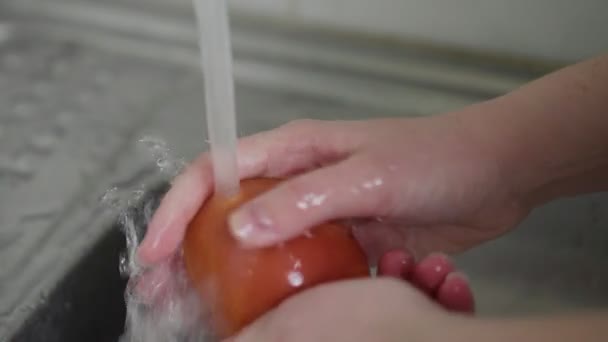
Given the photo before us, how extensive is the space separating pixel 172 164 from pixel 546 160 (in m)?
0.33

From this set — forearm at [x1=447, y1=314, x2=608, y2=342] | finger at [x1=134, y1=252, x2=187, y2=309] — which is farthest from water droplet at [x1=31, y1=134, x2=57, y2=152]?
forearm at [x1=447, y1=314, x2=608, y2=342]

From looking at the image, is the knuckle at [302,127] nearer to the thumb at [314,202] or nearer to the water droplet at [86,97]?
the thumb at [314,202]

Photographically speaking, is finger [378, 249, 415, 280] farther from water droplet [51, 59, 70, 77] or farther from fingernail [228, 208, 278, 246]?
water droplet [51, 59, 70, 77]

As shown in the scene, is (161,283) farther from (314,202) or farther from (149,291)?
(314,202)

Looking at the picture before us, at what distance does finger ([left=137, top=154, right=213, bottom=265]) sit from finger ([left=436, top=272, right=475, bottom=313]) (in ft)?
0.52

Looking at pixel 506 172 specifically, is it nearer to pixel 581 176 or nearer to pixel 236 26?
pixel 581 176

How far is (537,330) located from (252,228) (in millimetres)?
159

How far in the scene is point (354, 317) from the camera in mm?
404

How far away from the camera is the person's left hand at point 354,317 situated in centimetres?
39

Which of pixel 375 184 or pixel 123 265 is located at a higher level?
pixel 375 184

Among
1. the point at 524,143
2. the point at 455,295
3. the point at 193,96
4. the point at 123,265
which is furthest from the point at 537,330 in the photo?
the point at 193,96

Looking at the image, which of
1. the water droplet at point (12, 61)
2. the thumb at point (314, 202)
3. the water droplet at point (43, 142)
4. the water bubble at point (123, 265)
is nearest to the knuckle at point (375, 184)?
the thumb at point (314, 202)

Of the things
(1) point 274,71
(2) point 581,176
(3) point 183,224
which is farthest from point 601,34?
(3) point 183,224

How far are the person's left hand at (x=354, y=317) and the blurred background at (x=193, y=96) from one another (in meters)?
0.24
